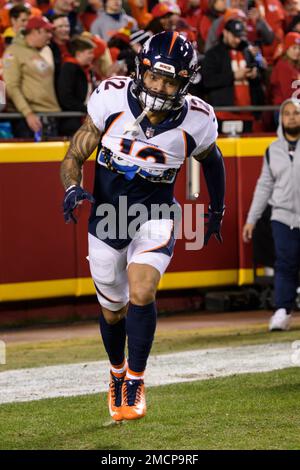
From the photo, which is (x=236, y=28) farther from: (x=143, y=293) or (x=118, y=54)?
(x=143, y=293)

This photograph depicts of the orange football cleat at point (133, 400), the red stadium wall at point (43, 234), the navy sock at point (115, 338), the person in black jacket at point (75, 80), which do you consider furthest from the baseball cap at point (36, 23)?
the orange football cleat at point (133, 400)

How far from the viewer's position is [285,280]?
34.9 ft

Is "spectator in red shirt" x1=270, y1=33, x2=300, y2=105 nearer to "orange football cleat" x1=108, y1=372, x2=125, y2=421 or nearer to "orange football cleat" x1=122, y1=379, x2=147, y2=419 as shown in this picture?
"orange football cleat" x1=108, y1=372, x2=125, y2=421

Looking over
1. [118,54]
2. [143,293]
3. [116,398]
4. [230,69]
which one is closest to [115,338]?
[116,398]

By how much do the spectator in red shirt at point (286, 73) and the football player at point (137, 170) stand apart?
21.7ft

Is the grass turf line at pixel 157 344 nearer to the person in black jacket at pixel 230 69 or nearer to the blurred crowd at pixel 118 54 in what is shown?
the blurred crowd at pixel 118 54

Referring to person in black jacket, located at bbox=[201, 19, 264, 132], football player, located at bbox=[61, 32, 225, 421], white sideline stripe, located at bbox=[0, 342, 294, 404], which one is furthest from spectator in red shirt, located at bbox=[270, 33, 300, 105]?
football player, located at bbox=[61, 32, 225, 421]

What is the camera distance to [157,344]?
32.9 ft

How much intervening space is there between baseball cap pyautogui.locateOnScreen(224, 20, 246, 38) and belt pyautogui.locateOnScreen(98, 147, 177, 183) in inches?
251

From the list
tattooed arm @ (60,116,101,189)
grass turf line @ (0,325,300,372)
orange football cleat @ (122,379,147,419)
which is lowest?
grass turf line @ (0,325,300,372)

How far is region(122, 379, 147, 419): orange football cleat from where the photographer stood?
6.02 m

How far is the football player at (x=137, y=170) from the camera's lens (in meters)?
5.99

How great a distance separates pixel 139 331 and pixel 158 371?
2600mm
